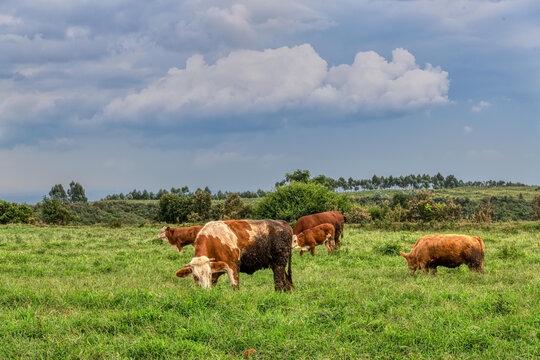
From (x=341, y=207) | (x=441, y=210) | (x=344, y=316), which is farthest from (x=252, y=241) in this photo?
(x=441, y=210)

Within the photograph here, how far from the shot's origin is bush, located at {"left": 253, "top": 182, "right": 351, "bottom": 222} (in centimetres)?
4290

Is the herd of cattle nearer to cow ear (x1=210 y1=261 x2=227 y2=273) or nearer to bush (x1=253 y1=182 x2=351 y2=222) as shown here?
cow ear (x1=210 y1=261 x2=227 y2=273)

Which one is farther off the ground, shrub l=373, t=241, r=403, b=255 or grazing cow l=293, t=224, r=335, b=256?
grazing cow l=293, t=224, r=335, b=256

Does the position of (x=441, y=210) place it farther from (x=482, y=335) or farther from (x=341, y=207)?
(x=482, y=335)

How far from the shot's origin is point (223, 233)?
920cm

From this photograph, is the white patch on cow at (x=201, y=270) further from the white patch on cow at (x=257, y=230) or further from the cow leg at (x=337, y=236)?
the cow leg at (x=337, y=236)

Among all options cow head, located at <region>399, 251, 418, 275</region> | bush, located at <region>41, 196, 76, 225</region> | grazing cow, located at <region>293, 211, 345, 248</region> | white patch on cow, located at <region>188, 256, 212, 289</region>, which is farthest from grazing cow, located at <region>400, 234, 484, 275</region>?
bush, located at <region>41, 196, 76, 225</region>

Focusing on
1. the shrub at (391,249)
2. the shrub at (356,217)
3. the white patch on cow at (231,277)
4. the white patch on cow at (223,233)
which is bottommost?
the shrub at (356,217)

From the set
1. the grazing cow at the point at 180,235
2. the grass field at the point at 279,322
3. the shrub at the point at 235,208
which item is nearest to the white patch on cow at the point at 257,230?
the grass field at the point at 279,322

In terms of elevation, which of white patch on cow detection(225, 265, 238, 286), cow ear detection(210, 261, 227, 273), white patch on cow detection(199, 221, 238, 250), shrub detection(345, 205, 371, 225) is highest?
white patch on cow detection(199, 221, 238, 250)

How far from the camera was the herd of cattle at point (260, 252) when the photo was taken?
343 inches

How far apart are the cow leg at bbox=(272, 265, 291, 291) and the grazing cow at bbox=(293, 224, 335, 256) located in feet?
23.4

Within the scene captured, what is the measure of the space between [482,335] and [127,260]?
41.6ft

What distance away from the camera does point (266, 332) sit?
589cm
